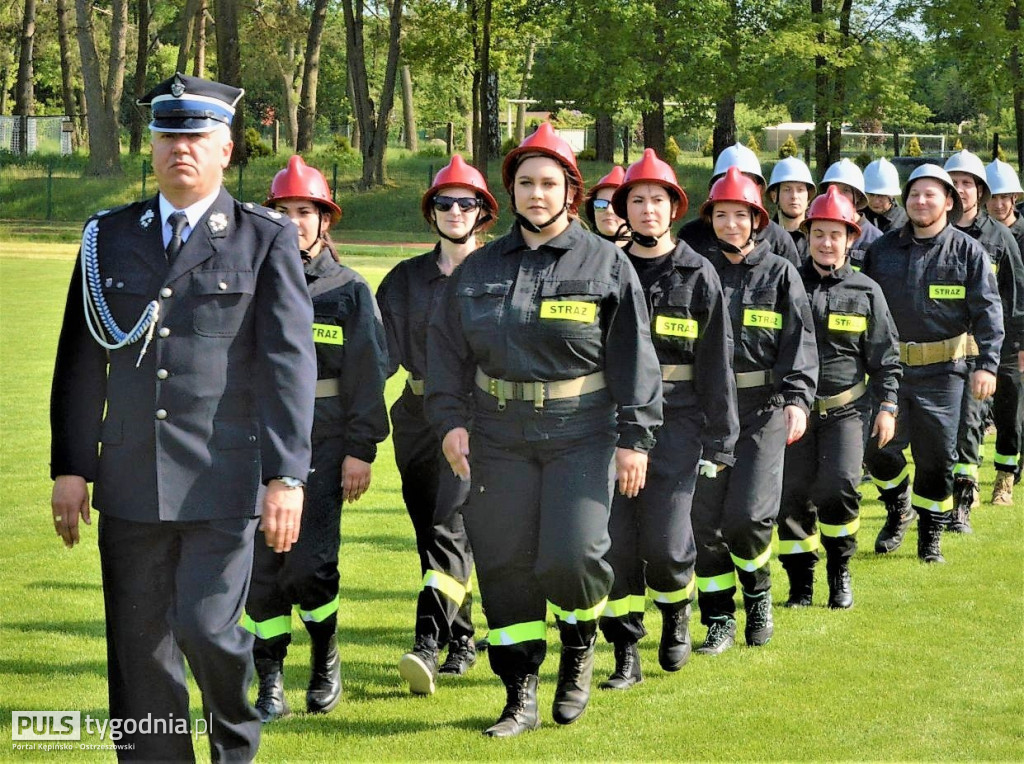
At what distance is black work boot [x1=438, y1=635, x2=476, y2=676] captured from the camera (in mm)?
8109

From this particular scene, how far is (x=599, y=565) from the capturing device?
22.6 ft

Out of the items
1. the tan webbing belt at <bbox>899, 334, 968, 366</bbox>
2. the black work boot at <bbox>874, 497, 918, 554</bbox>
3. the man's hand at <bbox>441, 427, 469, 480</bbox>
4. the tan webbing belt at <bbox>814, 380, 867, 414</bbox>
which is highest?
the man's hand at <bbox>441, 427, 469, 480</bbox>

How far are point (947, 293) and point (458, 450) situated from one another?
5.40 metres

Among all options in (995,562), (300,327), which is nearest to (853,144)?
(995,562)

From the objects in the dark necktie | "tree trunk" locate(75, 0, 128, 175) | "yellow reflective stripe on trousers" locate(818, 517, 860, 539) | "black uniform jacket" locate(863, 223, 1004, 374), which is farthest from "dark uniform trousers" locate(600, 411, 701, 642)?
"tree trunk" locate(75, 0, 128, 175)

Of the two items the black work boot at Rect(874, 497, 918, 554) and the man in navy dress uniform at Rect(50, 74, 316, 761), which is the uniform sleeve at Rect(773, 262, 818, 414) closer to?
the black work boot at Rect(874, 497, 918, 554)

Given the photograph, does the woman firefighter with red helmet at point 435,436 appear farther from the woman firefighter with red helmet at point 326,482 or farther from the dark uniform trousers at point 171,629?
the dark uniform trousers at point 171,629

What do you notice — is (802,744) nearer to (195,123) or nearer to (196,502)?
(196,502)

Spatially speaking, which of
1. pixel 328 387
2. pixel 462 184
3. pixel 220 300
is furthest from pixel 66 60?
pixel 220 300

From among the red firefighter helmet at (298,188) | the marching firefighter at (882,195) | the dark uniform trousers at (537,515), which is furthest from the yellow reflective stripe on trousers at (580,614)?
the marching firefighter at (882,195)

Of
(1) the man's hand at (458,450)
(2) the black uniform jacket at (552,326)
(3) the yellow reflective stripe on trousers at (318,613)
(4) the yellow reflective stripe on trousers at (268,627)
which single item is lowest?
(4) the yellow reflective stripe on trousers at (268,627)

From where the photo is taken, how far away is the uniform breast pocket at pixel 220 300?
5.55 meters

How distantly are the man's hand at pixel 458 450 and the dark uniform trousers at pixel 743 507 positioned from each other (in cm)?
214

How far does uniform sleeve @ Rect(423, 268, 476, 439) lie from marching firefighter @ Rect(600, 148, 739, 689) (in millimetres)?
1209
